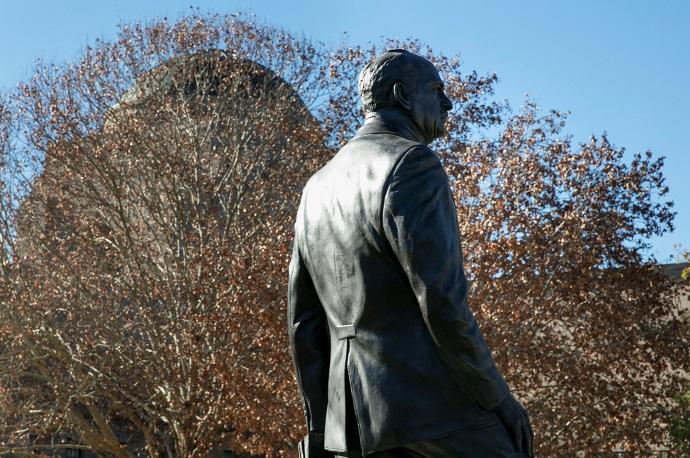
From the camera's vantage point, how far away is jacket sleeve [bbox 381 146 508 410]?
3549 millimetres

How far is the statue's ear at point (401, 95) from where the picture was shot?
161 inches

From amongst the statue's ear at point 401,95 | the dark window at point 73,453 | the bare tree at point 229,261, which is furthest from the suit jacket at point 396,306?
the dark window at point 73,453

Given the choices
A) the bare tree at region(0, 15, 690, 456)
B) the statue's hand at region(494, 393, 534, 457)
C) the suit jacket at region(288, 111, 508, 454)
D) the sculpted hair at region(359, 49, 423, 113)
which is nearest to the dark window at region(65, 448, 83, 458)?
the bare tree at region(0, 15, 690, 456)

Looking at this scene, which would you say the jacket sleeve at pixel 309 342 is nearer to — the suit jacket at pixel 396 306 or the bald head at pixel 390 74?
the suit jacket at pixel 396 306

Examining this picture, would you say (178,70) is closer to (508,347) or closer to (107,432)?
(107,432)

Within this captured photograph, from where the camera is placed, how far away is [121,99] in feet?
75.0

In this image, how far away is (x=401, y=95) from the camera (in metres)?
4.11

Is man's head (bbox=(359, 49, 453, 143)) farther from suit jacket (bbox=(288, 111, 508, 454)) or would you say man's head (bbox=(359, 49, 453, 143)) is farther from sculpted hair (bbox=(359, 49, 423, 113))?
suit jacket (bbox=(288, 111, 508, 454))

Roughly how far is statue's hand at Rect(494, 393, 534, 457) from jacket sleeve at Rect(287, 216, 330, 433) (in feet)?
2.38

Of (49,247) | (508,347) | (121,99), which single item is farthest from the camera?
(121,99)

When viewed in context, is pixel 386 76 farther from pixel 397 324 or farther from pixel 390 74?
pixel 397 324

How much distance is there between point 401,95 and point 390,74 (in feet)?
0.29

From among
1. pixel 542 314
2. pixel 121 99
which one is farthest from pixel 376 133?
pixel 121 99

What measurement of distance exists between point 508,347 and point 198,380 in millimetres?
5931
